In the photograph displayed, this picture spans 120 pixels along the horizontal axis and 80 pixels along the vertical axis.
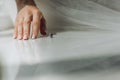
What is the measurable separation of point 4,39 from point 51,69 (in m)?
0.36

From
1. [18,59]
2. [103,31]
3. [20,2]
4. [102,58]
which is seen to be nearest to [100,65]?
[102,58]

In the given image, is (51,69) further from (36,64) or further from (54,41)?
(54,41)

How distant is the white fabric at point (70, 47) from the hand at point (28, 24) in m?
0.03

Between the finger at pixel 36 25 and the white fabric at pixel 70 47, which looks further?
the finger at pixel 36 25

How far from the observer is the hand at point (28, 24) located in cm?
73

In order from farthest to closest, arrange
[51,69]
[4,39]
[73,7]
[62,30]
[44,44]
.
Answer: [73,7]
[62,30]
[4,39]
[44,44]
[51,69]

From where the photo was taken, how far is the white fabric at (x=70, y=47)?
1.31 feet

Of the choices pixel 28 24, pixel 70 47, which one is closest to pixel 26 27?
pixel 28 24

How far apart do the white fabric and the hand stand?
3 centimetres

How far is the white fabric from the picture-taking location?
0.40 meters

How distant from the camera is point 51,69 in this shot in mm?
414

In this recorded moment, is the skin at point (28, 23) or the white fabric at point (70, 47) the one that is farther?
the skin at point (28, 23)

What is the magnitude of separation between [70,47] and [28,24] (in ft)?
0.70

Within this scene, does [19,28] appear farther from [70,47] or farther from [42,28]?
[70,47]
